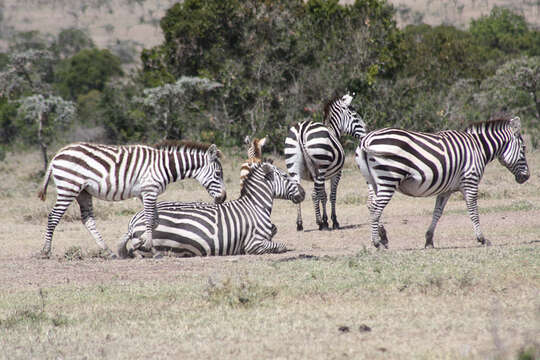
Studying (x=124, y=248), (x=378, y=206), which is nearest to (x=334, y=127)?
(x=378, y=206)

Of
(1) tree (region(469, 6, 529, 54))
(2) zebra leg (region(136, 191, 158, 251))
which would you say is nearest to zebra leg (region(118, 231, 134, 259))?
(2) zebra leg (region(136, 191, 158, 251))

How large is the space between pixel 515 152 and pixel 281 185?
3267 mm

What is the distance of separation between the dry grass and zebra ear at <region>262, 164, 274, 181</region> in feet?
3.68

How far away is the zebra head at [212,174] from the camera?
1095cm

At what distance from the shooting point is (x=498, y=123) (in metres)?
10.6

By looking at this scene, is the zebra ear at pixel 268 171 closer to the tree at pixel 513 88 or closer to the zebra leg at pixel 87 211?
the zebra leg at pixel 87 211

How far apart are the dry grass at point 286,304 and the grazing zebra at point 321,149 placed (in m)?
2.04

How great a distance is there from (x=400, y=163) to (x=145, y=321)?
4.15m

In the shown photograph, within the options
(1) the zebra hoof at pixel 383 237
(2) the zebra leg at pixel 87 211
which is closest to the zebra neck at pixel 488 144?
(1) the zebra hoof at pixel 383 237

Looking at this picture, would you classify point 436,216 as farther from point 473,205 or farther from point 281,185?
point 281,185

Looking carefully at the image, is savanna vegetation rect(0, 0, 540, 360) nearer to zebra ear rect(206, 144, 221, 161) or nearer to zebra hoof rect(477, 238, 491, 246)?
zebra hoof rect(477, 238, 491, 246)

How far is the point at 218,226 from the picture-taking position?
33.2 ft

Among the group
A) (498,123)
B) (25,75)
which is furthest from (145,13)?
(498,123)

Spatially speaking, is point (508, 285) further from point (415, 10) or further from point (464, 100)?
point (415, 10)
